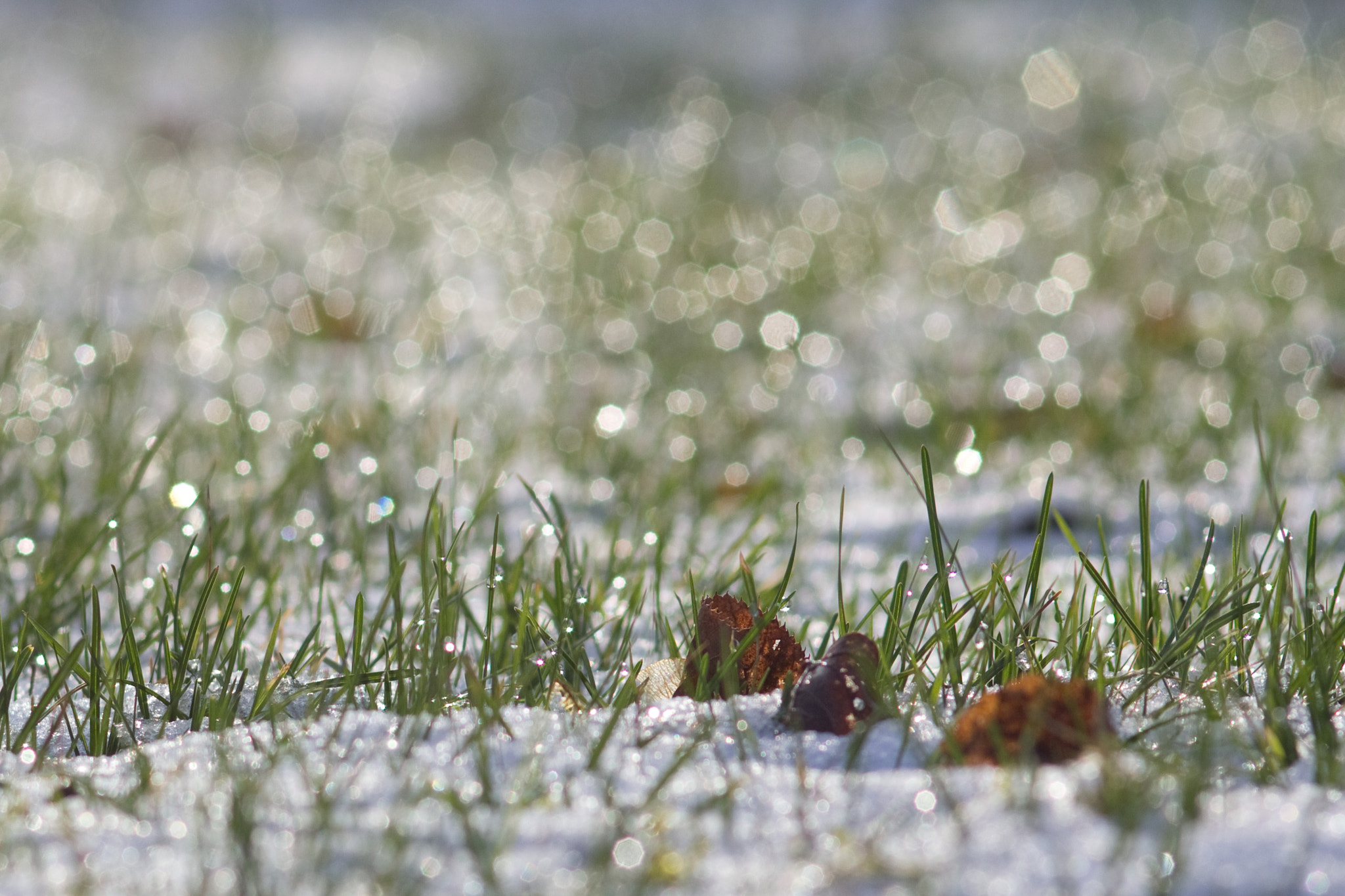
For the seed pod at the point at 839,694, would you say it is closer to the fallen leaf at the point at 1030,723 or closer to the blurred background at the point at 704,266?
the fallen leaf at the point at 1030,723

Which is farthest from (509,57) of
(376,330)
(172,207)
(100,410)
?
(100,410)

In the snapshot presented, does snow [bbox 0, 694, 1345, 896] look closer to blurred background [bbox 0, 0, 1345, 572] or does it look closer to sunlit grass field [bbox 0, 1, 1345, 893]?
sunlit grass field [bbox 0, 1, 1345, 893]

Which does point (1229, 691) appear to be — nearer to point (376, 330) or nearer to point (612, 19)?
point (376, 330)

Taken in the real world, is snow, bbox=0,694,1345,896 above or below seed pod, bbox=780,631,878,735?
below

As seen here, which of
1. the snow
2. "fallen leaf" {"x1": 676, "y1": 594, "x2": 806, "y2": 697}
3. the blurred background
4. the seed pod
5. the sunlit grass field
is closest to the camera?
the snow

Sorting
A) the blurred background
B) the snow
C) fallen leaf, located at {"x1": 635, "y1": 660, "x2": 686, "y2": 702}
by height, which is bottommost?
the snow

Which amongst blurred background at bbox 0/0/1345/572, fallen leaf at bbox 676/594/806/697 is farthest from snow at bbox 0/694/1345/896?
blurred background at bbox 0/0/1345/572
